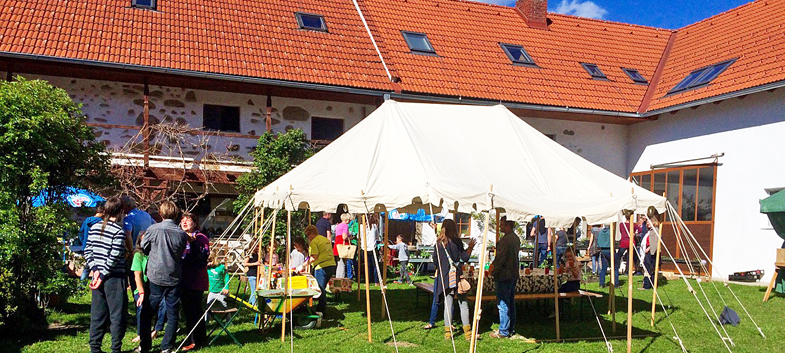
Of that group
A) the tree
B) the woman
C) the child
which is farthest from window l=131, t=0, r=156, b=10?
the woman

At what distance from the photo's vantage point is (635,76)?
18.0 meters

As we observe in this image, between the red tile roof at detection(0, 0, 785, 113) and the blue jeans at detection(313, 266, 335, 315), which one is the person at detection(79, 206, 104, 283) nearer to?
the blue jeans at detection(313, 266, 335, 315)

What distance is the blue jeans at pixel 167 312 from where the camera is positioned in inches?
243

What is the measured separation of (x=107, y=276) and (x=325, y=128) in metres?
9.86

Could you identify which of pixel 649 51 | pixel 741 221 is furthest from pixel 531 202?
pixel 649 51

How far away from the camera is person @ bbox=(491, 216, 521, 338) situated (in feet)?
24.8

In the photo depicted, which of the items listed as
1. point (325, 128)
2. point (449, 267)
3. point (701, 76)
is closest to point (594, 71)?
point (701, 76)

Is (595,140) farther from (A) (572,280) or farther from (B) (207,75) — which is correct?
(B) (207,75)

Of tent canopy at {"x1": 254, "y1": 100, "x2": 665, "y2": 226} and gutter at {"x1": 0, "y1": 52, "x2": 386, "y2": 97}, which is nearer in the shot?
tent canopy at {"x1": 254, "y1": 100, "x2": 665, "y2": 226}

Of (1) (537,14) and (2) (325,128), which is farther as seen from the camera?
(1) (537,14)

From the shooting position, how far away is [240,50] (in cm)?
1449

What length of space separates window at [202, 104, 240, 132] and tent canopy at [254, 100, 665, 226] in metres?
6.89

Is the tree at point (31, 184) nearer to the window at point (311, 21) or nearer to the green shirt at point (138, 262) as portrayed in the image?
the green shirt at point (138, 262)

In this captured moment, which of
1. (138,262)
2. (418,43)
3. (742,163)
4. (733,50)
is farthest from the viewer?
(418,43)
